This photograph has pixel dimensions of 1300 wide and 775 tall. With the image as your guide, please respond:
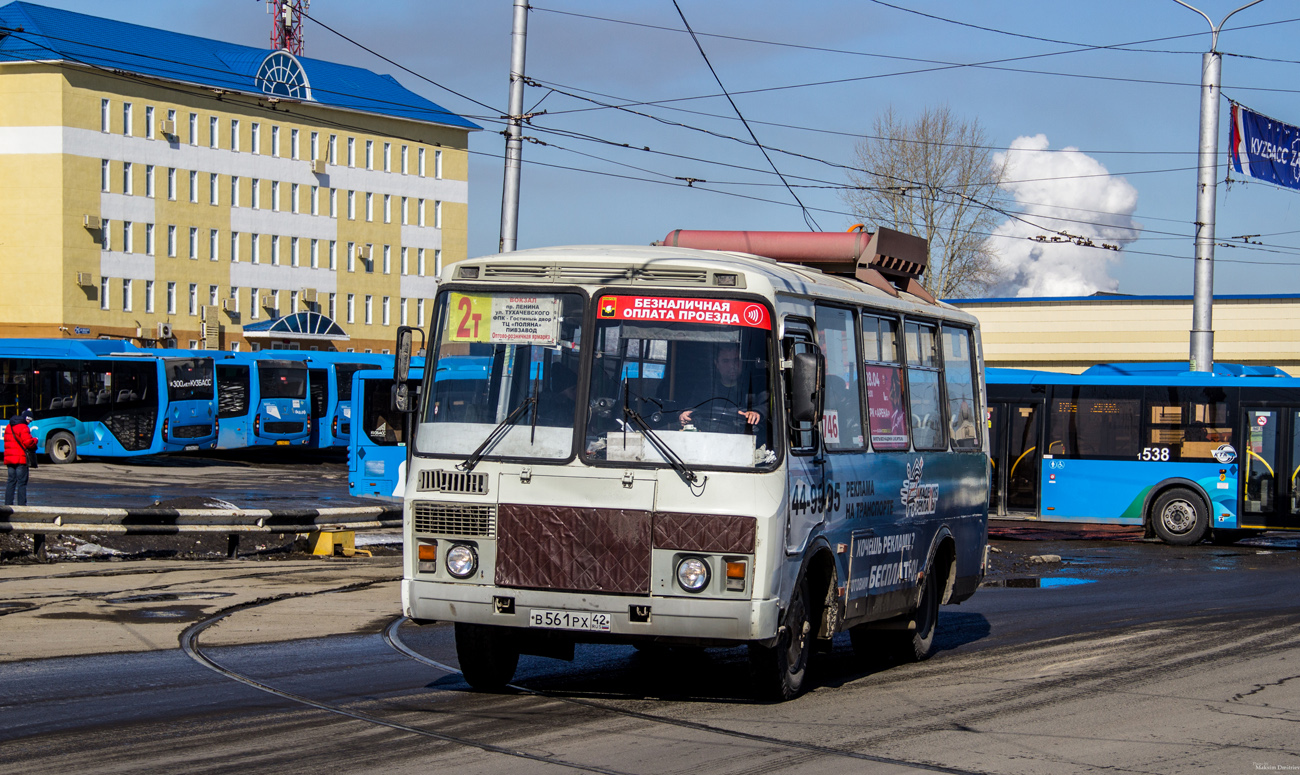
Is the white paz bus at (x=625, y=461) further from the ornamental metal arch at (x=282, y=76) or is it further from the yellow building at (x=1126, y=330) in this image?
the ornamental metal arch at (x=282, y=76)

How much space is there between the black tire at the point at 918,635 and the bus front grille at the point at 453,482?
4.08 metres

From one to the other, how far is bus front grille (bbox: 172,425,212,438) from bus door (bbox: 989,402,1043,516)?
2320 centimetres

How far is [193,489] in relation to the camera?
1237 inches

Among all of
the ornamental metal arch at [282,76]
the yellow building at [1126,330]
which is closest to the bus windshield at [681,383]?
the yellow building at [1126,330]

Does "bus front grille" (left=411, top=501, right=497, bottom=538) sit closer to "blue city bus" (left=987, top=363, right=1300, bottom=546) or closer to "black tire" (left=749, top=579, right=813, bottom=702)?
"black tire" (left=749, top=579, right=813, bottom=702)

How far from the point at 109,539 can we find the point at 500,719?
40.0ft

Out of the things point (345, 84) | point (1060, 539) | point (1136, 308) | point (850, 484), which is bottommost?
point (1060, 539)

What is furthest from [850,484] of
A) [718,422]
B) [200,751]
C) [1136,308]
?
[1136,308]

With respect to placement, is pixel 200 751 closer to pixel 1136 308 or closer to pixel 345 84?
pixel 1136 308

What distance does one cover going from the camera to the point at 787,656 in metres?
8.99

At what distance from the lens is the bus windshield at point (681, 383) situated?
839 centimetres

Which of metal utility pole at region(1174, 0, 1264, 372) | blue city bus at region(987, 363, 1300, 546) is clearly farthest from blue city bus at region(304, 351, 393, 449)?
metal utility pole at region(1174, 0, 1264, 372)

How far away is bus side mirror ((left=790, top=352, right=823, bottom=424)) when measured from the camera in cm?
838

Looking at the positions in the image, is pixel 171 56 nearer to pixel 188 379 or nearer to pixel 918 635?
pixel 188 379
